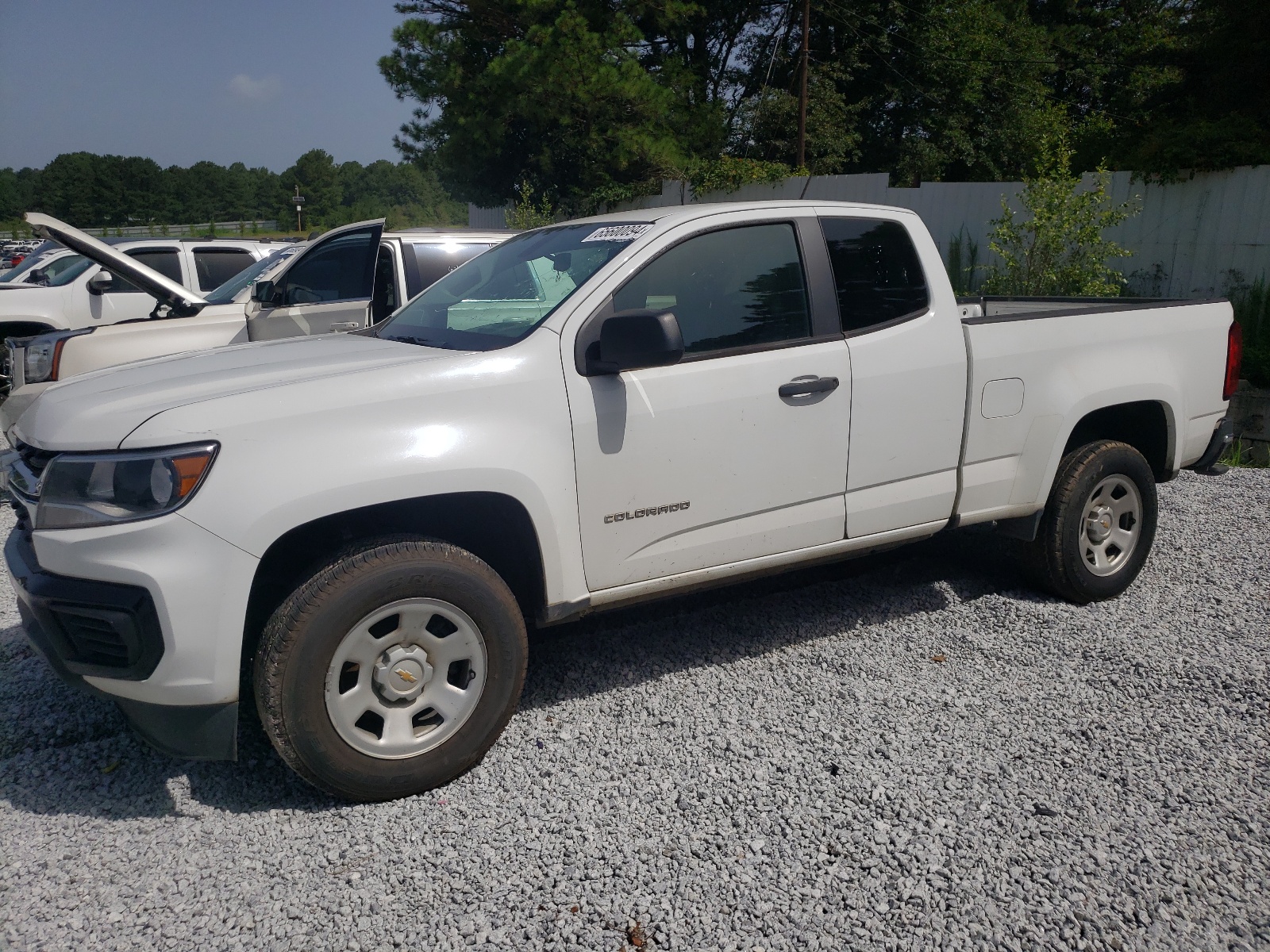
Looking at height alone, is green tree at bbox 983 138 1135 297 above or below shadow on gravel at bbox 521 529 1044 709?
Result: above

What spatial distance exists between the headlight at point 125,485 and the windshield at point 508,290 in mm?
1042

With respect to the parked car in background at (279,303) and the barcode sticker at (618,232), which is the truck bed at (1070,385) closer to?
the barcode sticker at (618,232)

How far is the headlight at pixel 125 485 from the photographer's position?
267cm

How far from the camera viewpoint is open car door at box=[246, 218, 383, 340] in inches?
276

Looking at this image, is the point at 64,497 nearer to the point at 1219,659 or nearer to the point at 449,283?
the point at 449,283

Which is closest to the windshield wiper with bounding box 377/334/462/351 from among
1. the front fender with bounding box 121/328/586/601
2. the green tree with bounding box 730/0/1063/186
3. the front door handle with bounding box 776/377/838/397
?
the front fender with bounding box 121/328/586/601

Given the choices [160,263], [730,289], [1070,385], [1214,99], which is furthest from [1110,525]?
[160,263]

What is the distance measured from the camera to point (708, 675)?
3.94 metres

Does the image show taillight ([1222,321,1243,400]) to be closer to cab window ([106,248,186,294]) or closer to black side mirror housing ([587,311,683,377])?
black side mirror housing ([587,311,683,377])

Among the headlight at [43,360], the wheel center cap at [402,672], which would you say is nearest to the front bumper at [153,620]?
the wheel center cap at [402,672]

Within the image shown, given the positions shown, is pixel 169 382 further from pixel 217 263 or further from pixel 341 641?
pixel 217 263

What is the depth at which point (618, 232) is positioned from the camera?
3662mm

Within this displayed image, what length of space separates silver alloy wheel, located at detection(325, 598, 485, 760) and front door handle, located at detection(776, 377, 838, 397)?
1464 mm

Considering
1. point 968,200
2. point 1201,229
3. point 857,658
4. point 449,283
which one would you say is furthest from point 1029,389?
point 968,200
